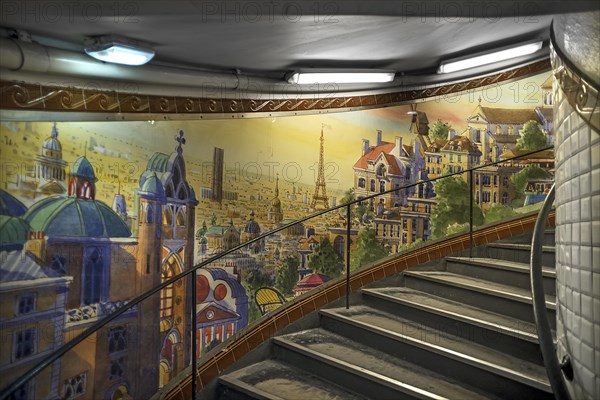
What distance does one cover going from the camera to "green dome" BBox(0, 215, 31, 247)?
3045 millimetres

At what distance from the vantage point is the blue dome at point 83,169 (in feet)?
11.2

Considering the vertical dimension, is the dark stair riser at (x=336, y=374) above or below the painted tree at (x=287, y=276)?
below

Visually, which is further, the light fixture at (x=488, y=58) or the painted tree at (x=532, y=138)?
the painted tree at (x=532, y=138)

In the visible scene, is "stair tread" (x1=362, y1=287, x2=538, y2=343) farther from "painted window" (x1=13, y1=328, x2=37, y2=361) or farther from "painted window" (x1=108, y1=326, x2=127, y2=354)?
"painted window" (x1=13, y1=328, x2=37, y2=361)

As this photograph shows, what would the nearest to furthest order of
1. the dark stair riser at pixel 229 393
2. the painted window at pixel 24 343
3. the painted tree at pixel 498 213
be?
the painted window at pixel 24 343, the dark stair riser at pixel 229 393, the painted tree at pixel 498 213

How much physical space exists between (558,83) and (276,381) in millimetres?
2535

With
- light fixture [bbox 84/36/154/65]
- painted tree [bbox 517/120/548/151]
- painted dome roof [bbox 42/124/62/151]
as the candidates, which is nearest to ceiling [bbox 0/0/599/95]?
light fixture [bbox 84/36/154/65]

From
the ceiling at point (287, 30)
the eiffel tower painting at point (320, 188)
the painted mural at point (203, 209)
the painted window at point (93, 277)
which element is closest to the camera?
the ceiling at point (287, 30)

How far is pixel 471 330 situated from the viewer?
12.1ft

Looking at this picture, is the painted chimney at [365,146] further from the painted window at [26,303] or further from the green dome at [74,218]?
the painted window at [26,303]

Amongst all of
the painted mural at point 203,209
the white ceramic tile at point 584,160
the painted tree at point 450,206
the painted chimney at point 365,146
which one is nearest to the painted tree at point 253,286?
the painted mural at point 203,209

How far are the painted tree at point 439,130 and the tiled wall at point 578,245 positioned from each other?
2729mm

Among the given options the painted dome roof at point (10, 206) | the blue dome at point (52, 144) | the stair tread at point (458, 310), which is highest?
the blue dome at point (52, 144)

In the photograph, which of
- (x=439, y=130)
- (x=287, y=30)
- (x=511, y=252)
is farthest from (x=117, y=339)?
(x=439, y=130)
